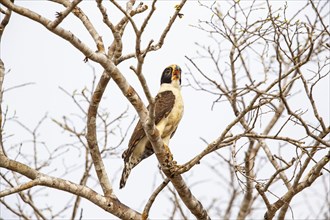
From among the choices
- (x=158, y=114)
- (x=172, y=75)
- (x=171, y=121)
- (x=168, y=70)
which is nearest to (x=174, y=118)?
(x=171, y=121)

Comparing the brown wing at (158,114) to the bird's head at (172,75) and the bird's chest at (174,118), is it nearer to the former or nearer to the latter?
the bird's chest at (174,118)

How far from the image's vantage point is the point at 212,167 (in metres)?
7.77

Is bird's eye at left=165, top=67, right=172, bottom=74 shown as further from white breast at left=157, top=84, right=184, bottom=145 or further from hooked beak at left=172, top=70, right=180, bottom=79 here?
white breast at left=157, top=84, right=184, bottom=145

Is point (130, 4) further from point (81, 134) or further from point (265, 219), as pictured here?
point (81, 134)

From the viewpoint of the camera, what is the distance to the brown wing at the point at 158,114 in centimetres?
523

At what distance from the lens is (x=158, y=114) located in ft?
17.7

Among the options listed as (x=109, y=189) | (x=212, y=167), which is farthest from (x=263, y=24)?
(x=212, y=167)

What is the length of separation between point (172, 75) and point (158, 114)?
3.38ft

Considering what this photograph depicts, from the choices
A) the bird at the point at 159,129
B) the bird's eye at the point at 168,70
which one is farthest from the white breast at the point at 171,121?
the bird's eye at the point at 168,70

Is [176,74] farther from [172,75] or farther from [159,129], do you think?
[159,129]

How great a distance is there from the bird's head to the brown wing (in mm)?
A: 398

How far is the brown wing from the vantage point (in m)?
5.23

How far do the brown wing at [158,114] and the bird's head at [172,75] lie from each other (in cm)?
40

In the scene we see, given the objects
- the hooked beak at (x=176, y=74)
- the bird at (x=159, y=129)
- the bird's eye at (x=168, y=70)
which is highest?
the bird's eye at (x=168, y=70)
